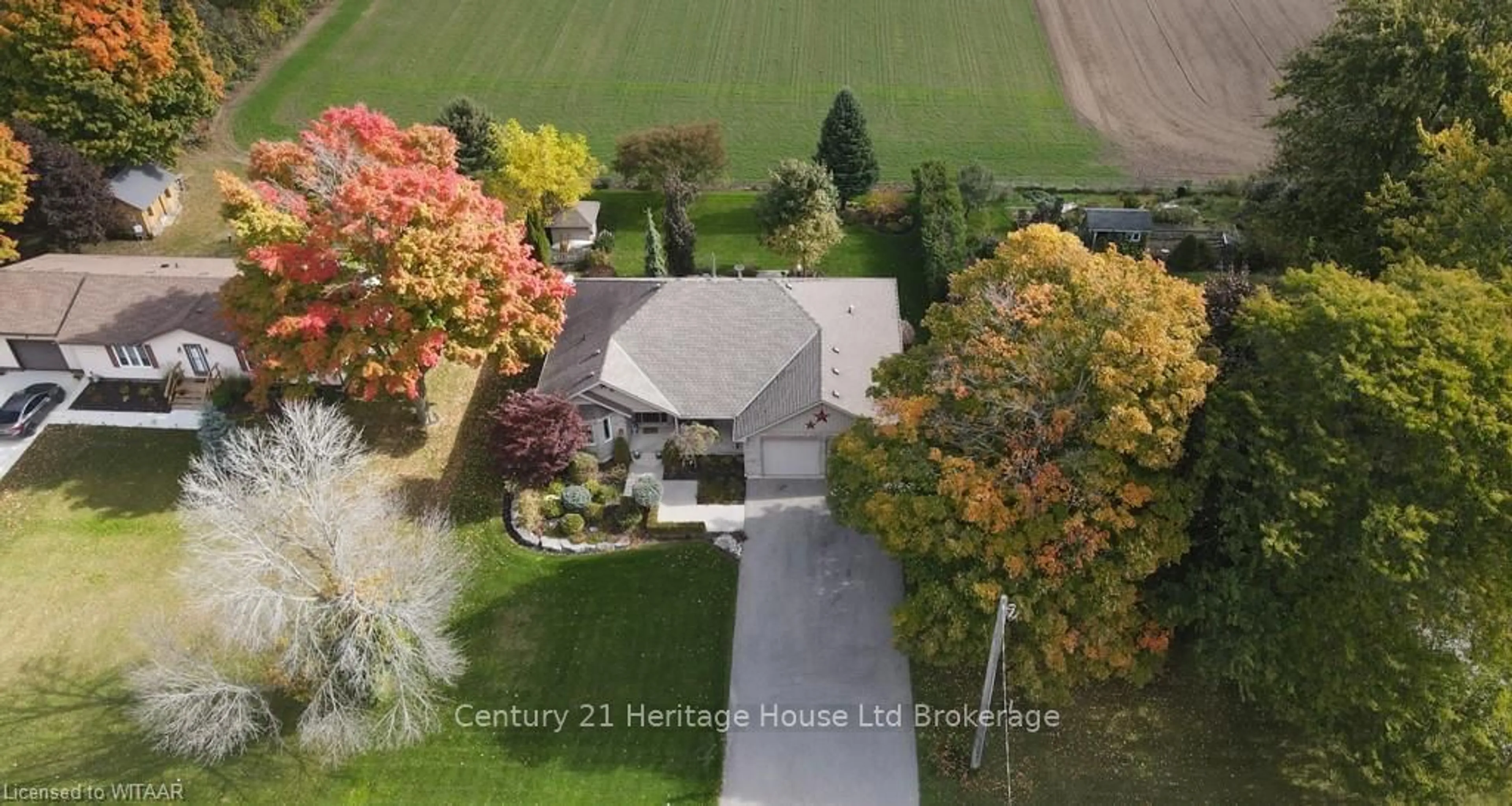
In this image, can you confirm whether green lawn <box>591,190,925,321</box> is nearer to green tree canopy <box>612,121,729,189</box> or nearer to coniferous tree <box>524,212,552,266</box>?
green tree canopy <box>612,121,729,189</box>

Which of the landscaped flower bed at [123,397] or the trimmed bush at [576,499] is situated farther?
the landscaped flower bed at [123,397]

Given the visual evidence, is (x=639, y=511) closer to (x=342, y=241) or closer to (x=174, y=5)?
(x=342, y=241)

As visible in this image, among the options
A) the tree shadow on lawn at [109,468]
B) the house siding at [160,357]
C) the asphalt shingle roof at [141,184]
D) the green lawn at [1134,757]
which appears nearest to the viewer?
the green lawn at [1134,757]

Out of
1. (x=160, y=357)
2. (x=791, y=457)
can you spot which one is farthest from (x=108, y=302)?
(x=791, y=457)

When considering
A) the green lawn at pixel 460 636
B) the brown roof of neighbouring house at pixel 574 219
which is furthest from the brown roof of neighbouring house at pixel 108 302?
the brown roof of neighbouring house at pixel 574 219

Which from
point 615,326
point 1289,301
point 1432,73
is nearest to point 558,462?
point 615,326

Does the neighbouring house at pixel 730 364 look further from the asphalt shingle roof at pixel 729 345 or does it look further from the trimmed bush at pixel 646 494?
the trimmed bush at pixel 646 494
